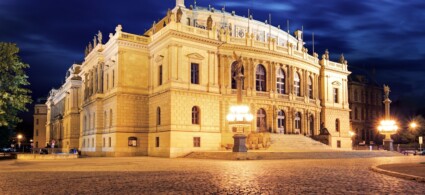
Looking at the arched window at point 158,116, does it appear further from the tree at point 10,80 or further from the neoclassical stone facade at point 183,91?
the tree at point 10,80

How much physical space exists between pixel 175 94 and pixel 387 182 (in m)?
32.3

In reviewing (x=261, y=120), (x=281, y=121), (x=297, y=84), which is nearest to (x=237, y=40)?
(x=261, y=120)

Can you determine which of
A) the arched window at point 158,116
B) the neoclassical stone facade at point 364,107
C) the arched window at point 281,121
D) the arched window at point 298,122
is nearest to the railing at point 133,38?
the arched window at point 158,116

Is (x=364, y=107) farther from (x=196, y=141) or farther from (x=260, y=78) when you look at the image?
(x=196, y=141)

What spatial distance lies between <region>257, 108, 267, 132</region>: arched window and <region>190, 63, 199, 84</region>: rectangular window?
33.5ft

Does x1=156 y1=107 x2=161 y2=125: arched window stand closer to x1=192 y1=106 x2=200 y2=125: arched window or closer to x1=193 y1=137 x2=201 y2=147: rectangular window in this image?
x1=192 y1=106 x2=200 y2=125: arched window

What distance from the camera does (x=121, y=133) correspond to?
49.8m

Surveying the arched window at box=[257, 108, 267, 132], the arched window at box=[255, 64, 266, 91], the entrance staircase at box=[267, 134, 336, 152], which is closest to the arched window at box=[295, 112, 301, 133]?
the entrance staircase at box=[267, 134, 336, 152]

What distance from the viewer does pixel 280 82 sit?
193ft

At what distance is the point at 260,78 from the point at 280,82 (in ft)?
11.7

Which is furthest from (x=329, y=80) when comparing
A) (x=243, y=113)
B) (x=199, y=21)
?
(x=243, y=113)

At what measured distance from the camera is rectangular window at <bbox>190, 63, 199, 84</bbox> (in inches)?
1934

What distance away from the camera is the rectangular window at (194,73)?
4912 centimetres

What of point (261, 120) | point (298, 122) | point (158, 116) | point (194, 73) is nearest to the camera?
point (194, 73)
